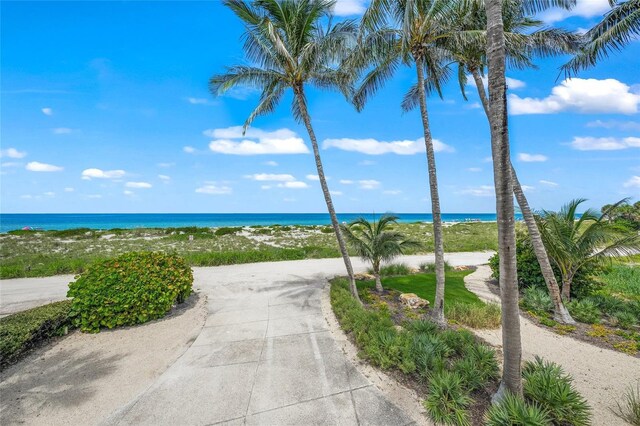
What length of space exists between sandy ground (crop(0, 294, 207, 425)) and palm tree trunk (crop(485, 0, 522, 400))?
6060 millimetres

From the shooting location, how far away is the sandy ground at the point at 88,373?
4.39 metres

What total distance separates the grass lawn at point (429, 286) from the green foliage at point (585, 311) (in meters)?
2.47

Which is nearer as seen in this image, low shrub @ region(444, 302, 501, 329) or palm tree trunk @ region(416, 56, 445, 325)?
palm tree trunk @ region(416, 56, 445, 325)

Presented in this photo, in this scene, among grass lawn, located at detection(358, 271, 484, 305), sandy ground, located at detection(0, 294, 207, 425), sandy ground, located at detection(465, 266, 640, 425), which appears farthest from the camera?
grass lawn, located at detection(358, 271, 484, 305)

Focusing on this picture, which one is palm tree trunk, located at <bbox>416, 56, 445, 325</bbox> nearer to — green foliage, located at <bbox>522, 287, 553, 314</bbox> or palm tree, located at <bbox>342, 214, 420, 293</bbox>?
palm tree, located at <bbox>342, 214, 420, 293</bbox>

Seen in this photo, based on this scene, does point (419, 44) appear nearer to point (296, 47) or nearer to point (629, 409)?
A: point (296, 47)

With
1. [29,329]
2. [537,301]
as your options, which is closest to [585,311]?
[537,301]

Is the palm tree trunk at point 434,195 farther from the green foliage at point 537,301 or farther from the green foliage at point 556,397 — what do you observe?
the green foliage at point 537,301

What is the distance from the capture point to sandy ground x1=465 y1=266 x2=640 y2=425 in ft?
15.8

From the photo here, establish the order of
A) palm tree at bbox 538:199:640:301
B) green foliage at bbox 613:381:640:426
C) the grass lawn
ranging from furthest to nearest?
1. the grass lawn
2. palm tree at bbox 538:199:640:301
3. green foliage at bbox 613:381:640:426

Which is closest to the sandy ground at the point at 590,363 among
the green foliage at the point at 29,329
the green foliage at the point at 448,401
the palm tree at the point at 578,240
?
the green foliage at the point at 448,401

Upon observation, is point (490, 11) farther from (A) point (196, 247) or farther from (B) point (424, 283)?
(A) point (196, 247)

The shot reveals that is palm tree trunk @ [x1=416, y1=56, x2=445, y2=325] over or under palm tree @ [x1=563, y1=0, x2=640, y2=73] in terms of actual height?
under

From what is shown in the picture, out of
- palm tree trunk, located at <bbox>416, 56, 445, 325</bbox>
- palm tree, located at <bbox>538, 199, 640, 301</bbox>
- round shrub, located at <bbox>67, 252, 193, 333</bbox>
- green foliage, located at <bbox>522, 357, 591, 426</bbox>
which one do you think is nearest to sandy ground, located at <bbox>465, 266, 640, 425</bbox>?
green foliage, located at <bbox>522, 357, 591, 426</bbox>
